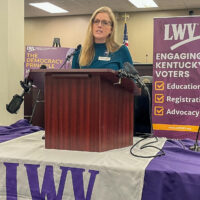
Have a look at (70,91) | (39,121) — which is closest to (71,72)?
(70,91)

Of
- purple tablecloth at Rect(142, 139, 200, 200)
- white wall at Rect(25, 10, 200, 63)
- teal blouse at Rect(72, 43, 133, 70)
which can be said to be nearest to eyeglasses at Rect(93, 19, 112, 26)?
teal blouse at Rect(72, 43, 133, 70)

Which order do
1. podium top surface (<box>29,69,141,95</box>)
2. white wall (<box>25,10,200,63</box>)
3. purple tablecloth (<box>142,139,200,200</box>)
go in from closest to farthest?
purple tablecloth (<box>142,139,200,200</box>) → podium top surface (<box>29,69,141,95</box>) → white wall (<box>25,10,200,63</box>)

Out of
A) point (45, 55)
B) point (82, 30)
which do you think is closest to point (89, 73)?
point (45, 55)

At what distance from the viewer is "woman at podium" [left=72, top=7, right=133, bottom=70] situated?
147 cm

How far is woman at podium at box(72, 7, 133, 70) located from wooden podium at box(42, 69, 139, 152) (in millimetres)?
432

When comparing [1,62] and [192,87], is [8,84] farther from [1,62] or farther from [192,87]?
[192,87]

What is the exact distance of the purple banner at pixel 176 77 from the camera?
1.48 m

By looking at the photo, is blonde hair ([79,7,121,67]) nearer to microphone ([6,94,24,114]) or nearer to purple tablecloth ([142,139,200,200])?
microphone ([6,94,24,114])

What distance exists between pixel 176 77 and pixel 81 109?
0.63 m

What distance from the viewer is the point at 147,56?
8.26 metres

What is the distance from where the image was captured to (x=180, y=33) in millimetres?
1511

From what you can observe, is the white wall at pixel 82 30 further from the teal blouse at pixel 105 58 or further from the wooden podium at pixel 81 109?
the wooden podium at pixel 81 109

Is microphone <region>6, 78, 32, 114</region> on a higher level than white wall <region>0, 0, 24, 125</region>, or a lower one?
lower

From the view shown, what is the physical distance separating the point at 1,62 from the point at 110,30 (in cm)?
135
